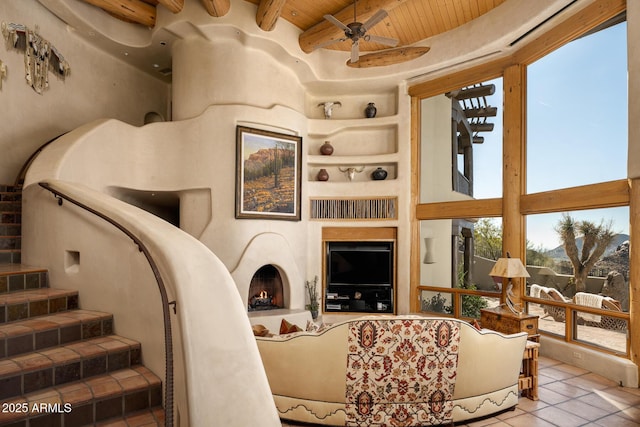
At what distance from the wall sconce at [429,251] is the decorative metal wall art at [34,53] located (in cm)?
659

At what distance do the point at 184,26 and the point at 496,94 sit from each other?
511 cm

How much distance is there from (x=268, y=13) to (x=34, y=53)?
3.24 metres

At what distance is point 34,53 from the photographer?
17.9 ft

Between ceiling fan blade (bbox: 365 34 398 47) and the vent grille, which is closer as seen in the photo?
ceiling fan blade (bbox: 365 34 398 47)

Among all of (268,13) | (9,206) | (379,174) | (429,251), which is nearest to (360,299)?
(429,251)

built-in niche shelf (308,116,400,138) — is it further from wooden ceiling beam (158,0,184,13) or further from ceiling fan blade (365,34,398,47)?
wooden ceiling beam (158,0,184,13)

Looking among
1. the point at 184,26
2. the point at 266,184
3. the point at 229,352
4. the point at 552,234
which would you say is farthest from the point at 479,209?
the point at 229,352

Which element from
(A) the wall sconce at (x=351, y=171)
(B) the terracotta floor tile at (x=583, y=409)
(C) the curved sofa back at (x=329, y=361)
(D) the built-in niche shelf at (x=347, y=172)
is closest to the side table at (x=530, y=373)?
(B) the terracotta floor tile at (x=583, y=409)

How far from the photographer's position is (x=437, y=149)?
7473 millimetres

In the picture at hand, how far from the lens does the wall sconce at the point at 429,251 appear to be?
7.43 meters

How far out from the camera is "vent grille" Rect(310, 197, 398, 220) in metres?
7.57

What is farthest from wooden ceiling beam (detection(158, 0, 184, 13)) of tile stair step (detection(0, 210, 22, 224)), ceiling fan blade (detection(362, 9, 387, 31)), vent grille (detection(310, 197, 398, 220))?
vent grille (detection(310, 197, 398, 220))

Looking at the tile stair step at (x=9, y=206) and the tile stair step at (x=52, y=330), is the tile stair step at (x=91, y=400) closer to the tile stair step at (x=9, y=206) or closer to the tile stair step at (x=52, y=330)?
the tile stair step at (x=52, y=330)

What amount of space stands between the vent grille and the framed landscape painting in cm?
74
